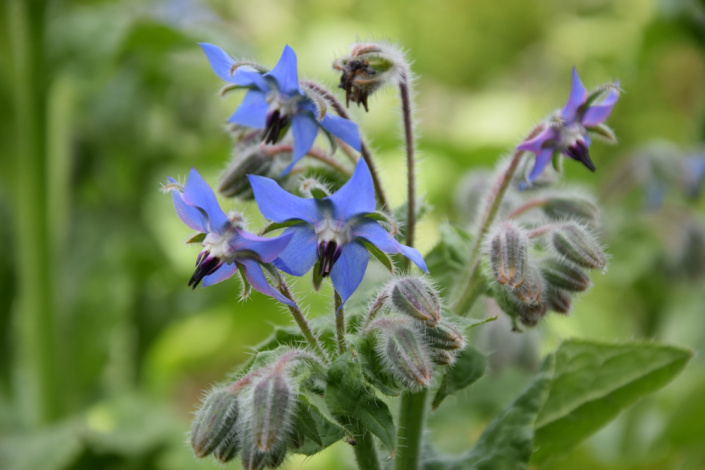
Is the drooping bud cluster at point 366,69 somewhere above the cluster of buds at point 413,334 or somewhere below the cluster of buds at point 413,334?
above

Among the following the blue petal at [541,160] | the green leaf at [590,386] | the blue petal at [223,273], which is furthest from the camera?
the green leaf at [590,386]

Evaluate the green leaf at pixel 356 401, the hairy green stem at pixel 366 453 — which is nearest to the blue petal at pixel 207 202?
the green leaf at pixel 356 401

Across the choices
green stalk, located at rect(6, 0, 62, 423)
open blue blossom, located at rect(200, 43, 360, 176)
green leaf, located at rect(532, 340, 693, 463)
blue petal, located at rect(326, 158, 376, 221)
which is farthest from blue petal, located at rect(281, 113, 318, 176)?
green stalk, located at rect(6, 0, 62, 423)

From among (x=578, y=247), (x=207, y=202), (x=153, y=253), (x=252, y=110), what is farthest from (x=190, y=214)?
(x=153, y=253)

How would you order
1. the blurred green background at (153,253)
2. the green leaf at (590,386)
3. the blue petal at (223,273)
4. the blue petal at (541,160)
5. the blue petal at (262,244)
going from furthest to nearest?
1. the blurred green background at (153,253)
2. the green leaf at (590,386)
3. the blue petal at (541,160)
4. the blue petal at (223,273)
5. the blue petal at (262,244)

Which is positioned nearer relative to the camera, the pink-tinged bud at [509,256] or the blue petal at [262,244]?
the blue petal at [262,244]

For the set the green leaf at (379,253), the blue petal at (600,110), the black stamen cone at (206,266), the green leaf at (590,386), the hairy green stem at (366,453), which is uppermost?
the blue petal at (600,110)

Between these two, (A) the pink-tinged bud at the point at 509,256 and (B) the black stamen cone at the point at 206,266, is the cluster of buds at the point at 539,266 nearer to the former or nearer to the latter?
(A) the pink-tinged bud at the point at 509,256
